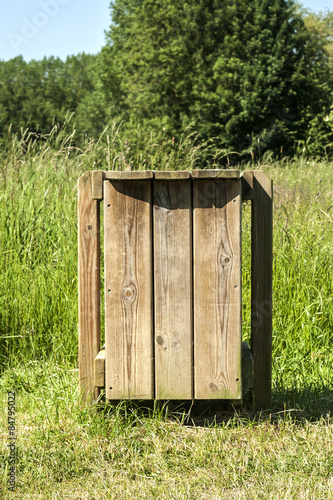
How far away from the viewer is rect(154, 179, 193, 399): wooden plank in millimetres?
2156

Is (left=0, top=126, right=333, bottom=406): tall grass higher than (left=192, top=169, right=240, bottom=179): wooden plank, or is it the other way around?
(left=192, top=169, right=240, bottom=179): wooden plank

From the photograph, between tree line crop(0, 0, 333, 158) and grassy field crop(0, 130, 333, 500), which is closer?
grassy field crop(0, 130, 333, 500)

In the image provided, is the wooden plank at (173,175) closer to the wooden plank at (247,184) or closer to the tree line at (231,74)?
the wooden plank at (247,184)

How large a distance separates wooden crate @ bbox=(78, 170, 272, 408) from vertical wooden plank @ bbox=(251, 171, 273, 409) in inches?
10.9

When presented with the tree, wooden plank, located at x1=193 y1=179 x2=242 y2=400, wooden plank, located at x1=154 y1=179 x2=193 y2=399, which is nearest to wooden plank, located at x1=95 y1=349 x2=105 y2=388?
wooden plank, located at x1=154 y1=179 x2=193 y2=399

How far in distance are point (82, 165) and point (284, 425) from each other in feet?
9.76

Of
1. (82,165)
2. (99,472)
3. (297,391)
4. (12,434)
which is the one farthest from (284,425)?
(82,165)

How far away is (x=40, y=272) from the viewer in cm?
347

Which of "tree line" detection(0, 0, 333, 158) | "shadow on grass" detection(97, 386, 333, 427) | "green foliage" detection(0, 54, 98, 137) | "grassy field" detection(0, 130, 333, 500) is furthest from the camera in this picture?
"green foliage" detection(0, 54, 98, 137)

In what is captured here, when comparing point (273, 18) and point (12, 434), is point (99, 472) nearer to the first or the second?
point (12, 434)

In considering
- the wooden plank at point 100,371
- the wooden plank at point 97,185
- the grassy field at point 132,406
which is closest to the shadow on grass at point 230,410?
the grassy field at point 132,406

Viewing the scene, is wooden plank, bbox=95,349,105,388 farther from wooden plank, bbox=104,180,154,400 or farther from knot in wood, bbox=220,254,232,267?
knot in wood, bbox=220,254,232,267

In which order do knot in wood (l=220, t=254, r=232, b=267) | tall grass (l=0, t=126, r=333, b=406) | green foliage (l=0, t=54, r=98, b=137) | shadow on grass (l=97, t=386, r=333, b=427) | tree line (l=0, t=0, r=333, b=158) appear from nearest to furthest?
knot in wood (l=220, t=254, r=232, b=267)
shadow on grass (l=97, t=386, r=333, b=427)
tall grass (l=0, t=126, r=333, b=406)
tree line (l=0, t=0, r=333, b=158)
green foliage (l=0, t=54, r=98, b=137)

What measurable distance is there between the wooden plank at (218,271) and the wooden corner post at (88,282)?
0.49 meters
